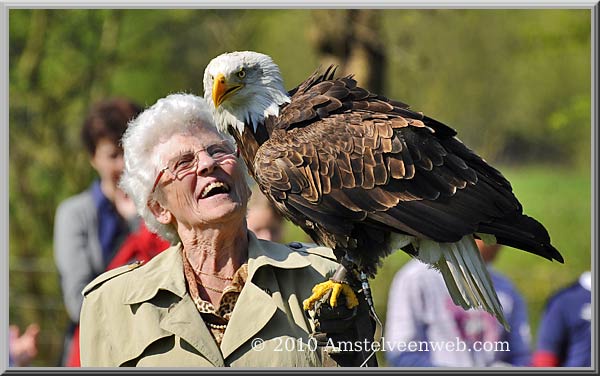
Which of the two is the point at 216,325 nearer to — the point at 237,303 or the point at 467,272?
the point at 237,303

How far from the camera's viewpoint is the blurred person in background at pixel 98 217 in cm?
553

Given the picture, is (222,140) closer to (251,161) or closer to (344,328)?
(251,161)

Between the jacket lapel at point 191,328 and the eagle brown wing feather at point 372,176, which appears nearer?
the eagle brown wing feather at point 372,176

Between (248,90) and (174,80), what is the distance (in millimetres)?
6628

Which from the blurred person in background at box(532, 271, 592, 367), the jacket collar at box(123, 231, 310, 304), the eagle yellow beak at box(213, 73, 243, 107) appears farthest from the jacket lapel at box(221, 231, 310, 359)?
the blurred person in background at box(532, 271, 592, 367)

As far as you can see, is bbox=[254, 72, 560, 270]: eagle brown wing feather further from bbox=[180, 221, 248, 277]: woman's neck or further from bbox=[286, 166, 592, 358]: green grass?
bbox=[286, 166, 592, 358]: green grass

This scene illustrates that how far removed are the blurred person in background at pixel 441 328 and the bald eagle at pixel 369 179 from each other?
141 cm


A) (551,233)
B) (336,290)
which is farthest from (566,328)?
(551,233)

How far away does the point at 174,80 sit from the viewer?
9914 millimetres

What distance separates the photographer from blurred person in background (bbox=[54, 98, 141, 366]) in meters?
5.53

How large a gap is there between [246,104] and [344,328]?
84 cm

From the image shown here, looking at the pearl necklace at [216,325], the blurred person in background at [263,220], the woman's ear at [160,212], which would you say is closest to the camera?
the pearl necklace at [216,325]

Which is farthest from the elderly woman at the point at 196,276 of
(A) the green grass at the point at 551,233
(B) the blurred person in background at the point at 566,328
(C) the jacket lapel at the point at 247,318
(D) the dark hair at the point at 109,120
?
(A) the green grass at the point at 551,233

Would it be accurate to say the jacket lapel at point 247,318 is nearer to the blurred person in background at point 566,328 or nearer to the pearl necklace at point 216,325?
the pearl necklace at point 216,325
